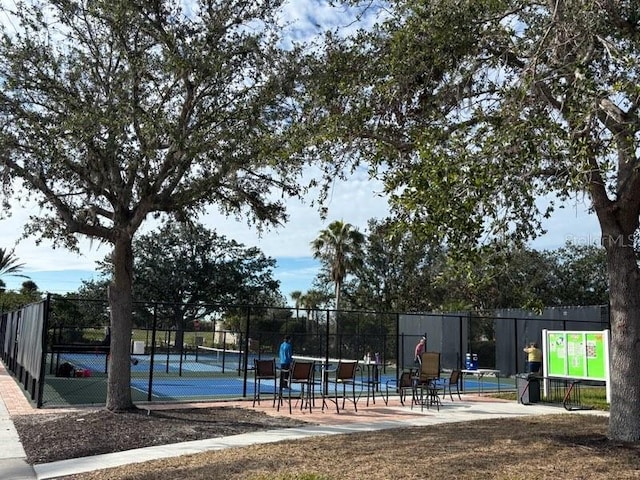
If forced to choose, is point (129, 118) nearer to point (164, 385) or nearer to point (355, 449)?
point (355, 449)

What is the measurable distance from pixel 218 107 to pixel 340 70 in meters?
2.73

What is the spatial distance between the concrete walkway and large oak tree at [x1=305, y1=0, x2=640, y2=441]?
4447 mm

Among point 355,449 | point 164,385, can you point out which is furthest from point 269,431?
point 164,385

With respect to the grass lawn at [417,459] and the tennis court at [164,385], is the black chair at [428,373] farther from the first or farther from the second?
the grass lawn at [417,459]

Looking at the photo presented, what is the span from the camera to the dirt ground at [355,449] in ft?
24.8

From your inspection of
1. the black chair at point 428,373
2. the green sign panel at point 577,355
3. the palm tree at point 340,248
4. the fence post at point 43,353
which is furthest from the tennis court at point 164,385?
the palm tree at point 340,248

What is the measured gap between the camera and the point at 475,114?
360 inches

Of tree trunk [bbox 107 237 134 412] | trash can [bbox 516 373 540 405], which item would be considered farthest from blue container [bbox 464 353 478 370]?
tree trunk [bbox 107 237 134 412]

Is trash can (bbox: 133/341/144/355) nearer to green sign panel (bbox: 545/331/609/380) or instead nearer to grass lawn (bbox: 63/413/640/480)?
green sign panel (bbox: 545/331/609/380)

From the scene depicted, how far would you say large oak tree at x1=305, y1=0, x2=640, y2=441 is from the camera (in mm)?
7355

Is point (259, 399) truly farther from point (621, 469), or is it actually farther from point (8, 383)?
point (621, 469)

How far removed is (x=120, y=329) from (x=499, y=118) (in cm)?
824

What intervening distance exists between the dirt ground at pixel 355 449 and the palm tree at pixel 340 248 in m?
32.3

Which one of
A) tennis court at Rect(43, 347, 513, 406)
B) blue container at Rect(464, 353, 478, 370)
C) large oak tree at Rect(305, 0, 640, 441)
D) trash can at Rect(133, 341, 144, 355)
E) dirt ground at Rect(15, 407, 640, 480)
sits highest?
large oak tree at Rect(305, 0, 640, 441)
